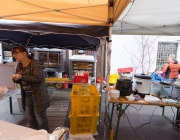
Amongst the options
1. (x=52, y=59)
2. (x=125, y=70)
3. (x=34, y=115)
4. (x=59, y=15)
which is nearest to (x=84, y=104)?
(x=34, y=115)

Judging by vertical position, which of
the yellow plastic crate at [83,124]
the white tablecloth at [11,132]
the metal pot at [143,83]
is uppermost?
the metal pot at [143,83]

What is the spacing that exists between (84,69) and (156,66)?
390 centimetres

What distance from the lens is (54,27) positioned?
1541 mm

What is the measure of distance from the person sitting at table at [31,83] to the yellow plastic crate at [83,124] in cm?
46

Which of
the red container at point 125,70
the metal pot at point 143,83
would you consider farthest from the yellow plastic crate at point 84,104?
the red container at point 125,70

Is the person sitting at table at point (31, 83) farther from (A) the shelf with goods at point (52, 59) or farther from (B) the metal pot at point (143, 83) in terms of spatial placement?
(A) the shelf with goods at point (52, 59)

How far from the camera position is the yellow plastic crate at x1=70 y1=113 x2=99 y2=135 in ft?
6.54

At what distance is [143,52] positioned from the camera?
605 cm

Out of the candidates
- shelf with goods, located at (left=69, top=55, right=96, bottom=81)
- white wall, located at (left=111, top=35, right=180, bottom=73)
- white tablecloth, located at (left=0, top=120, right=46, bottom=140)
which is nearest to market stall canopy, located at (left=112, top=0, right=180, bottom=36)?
white tablecloth, located at (left=0, top=120, right=46, bottom=140)

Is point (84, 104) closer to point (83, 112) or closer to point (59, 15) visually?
point (83, 112)

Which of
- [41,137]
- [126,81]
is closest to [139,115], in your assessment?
[126,81]

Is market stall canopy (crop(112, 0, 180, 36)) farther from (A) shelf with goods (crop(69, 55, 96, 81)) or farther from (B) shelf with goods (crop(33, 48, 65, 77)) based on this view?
(B) shelf with goods (crop(33, 48, 65, 77))

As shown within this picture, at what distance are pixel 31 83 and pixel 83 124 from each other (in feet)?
3.64

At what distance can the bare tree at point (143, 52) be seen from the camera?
5.92 meters
